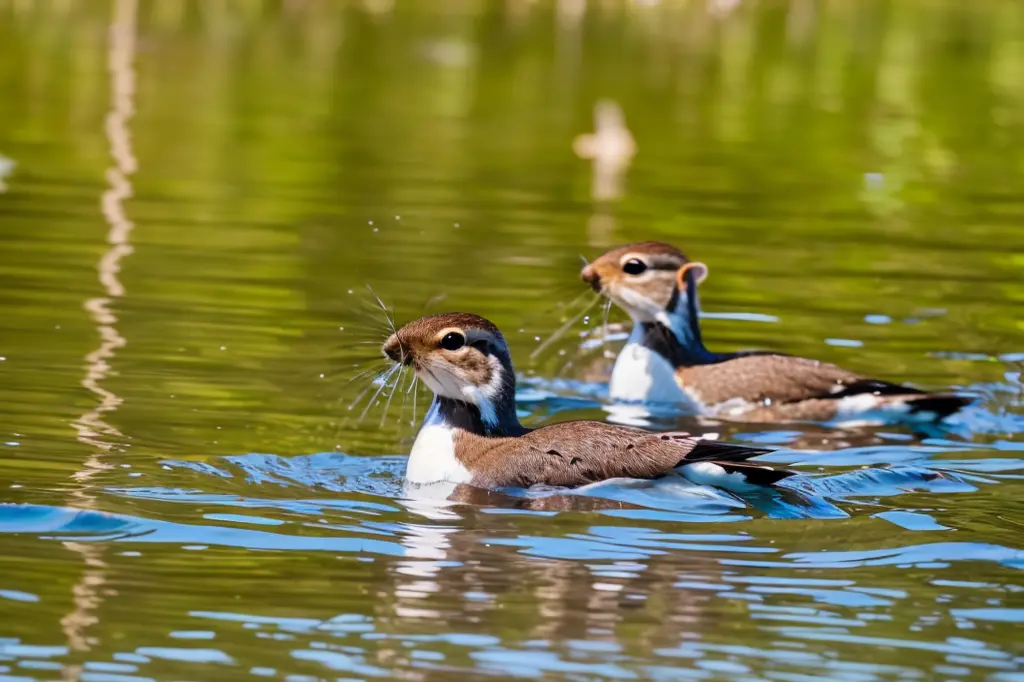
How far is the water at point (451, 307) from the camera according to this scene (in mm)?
8391

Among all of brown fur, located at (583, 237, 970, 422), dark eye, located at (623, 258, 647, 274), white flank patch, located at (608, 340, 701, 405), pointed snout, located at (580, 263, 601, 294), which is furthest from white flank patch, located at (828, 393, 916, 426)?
pointed snout, located at (580, 263, 601, 294)

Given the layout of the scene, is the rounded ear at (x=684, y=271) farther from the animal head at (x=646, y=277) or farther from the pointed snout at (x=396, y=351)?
the pointed snout at (x=396, y=351)

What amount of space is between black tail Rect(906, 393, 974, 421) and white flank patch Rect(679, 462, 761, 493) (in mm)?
3607

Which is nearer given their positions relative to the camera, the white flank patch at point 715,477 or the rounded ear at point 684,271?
the white flank patch at point 715,477

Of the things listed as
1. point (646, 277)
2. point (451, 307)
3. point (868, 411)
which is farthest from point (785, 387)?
point (451, 307)

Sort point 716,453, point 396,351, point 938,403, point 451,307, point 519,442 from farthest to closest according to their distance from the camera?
point 451,307 < point 938,403 < point 396,351 < point 519,442 < point 716,453

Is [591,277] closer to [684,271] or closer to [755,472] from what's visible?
[684,271]

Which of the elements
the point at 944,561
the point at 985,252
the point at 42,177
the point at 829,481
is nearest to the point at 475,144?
the point at 42,177

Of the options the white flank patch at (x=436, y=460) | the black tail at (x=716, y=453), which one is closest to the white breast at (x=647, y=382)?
the white flank patch at (x=436, y=460)

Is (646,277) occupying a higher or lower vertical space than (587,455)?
higher

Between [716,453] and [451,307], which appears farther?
[451,307]

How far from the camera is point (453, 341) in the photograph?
36.9ft

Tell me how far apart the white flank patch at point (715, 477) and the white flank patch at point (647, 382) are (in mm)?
4261

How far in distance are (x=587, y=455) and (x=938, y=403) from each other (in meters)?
4.09
